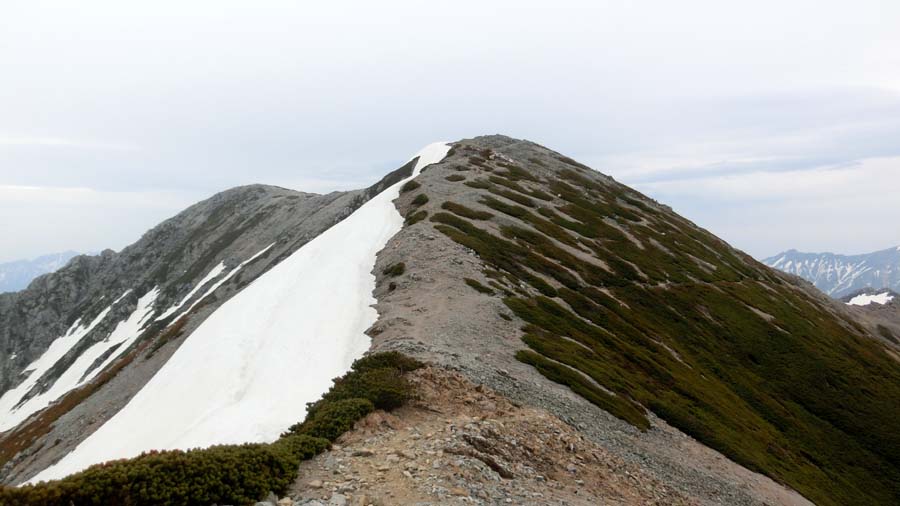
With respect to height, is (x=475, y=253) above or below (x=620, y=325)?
above

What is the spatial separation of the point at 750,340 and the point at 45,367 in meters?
143

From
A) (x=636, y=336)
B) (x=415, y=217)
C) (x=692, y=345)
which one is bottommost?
(x=692, y=345)

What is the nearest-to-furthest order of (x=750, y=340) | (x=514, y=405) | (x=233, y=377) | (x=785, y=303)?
(x=514, y=405), (x=233, y=377), (x=750, y=340), (x=785, y=303)

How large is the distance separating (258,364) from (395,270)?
1173cm

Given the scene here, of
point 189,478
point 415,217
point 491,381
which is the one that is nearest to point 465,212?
point 415,217

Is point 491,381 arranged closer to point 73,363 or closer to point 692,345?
point 692,345

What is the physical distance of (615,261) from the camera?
2308 inches

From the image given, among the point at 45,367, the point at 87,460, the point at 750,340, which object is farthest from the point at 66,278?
the point at 750,340

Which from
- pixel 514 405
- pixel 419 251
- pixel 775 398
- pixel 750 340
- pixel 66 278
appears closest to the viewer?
pixel 514 405

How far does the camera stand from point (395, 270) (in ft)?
128

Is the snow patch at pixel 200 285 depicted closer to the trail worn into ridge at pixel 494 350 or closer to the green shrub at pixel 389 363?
the trail worn into ridge at pixel 494 350

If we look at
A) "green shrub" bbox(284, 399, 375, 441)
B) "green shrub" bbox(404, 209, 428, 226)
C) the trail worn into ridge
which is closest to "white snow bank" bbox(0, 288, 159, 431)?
"green shrub" bbox(404, 209, 428, 226)

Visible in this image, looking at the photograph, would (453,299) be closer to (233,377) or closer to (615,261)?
(233,377)

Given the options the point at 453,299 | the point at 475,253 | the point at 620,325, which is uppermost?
the point at 475,253
